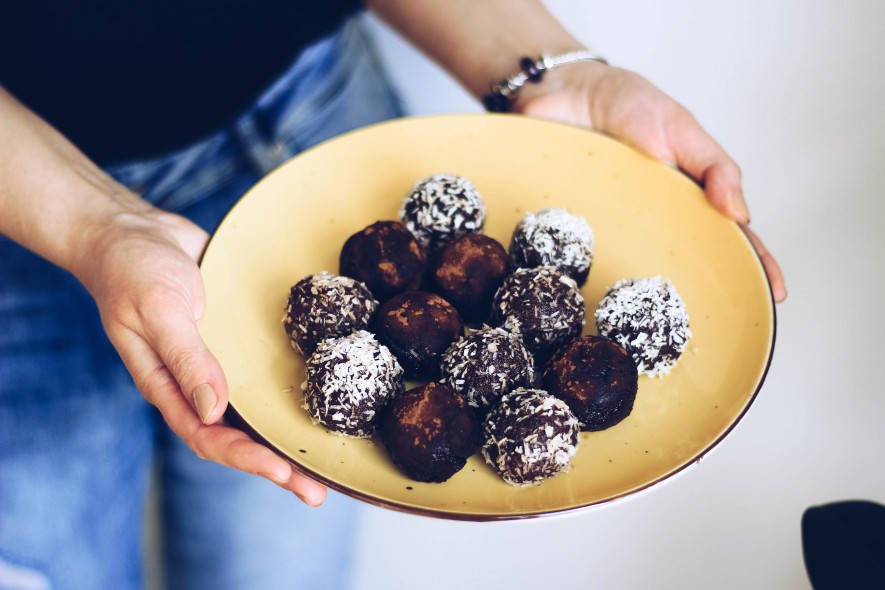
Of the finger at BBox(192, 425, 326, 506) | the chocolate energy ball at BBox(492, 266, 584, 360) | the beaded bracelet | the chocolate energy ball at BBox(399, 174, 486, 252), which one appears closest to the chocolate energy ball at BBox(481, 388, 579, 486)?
the chocolate energy ball at BBox(492, 266, 584, 360)

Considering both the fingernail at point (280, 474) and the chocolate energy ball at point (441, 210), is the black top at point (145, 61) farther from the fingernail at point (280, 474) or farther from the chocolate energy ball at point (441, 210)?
the fingernail at point (280, 474)

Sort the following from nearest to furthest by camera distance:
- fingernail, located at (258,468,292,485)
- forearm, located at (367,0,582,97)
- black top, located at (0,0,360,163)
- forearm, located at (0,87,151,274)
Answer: fingernail, located at (258,468,292,485) → forearm, located at (0,87,151,274) → black top, located at (0,0,360,163) → forearm, located at (367,0,582,97)

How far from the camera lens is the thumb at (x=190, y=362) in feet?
3.26

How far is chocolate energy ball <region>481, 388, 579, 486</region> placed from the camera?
3.32ft

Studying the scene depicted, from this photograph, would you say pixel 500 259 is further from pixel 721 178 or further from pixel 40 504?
pixel 40 504

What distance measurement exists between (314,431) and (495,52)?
3.05 feet

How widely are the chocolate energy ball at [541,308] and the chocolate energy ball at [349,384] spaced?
202mm

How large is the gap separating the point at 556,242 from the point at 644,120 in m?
0.35

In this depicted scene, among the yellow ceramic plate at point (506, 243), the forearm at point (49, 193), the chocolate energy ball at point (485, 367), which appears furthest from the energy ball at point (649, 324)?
the forearm at point (49, 193)

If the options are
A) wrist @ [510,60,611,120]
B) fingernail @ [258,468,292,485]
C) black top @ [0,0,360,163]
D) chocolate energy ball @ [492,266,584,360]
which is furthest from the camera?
wrist @ [510,60,611,120]

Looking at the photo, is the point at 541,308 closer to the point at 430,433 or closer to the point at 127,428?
the point at 430,433

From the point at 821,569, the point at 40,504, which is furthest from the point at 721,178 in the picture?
the point at 40,504

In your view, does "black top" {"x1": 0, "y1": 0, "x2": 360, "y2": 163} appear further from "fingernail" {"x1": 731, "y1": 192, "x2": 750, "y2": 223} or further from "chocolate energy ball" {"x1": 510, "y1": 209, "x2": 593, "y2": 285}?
"fingernail" {"x1": 731, "y1": 192, "x2": 750, "y2": 223}

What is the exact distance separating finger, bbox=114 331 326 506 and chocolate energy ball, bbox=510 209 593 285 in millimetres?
518
